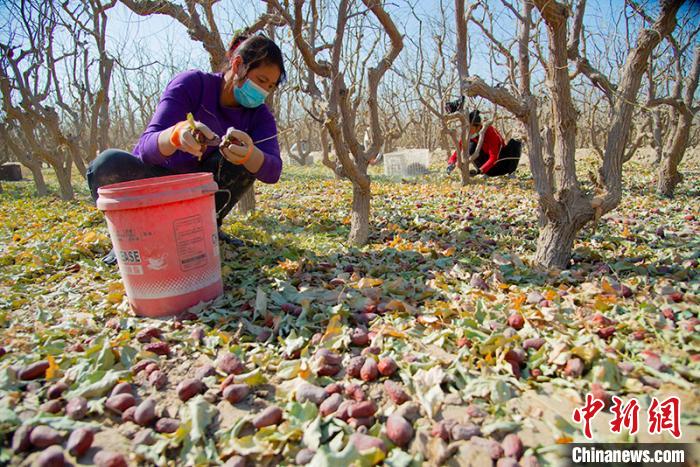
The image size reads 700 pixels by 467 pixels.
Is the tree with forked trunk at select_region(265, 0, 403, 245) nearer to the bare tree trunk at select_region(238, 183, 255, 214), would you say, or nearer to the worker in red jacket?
the bare tree trunk at select_region(238, 183, 255, 214)

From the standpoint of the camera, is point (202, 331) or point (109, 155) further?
point (109, 155)

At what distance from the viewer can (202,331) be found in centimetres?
178

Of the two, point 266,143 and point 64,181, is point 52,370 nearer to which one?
point 266,143

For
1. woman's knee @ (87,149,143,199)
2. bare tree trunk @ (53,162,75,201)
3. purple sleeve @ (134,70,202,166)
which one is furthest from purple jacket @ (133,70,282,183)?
bare tree trunk @ (53,162,75,201)

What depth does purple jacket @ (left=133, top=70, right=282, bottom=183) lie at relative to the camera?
2.30 metres

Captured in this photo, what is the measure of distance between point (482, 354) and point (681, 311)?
2.88ft

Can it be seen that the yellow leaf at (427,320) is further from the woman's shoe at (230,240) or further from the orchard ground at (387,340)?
the woman's shoe at (230,240)

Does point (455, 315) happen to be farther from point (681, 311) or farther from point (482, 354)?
point (681, 311)

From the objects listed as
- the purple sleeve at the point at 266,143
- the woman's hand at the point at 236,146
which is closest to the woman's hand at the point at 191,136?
the woman's hand at the point at 236,146

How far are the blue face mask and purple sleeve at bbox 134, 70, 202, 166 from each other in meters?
0.25

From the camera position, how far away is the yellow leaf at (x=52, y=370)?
4.86 feet

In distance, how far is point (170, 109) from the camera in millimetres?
2326

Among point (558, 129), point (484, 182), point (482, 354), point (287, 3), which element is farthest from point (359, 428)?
point (484, 182)

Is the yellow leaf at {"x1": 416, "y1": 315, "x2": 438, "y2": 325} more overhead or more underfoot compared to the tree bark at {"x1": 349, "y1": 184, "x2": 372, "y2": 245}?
more underfoot
